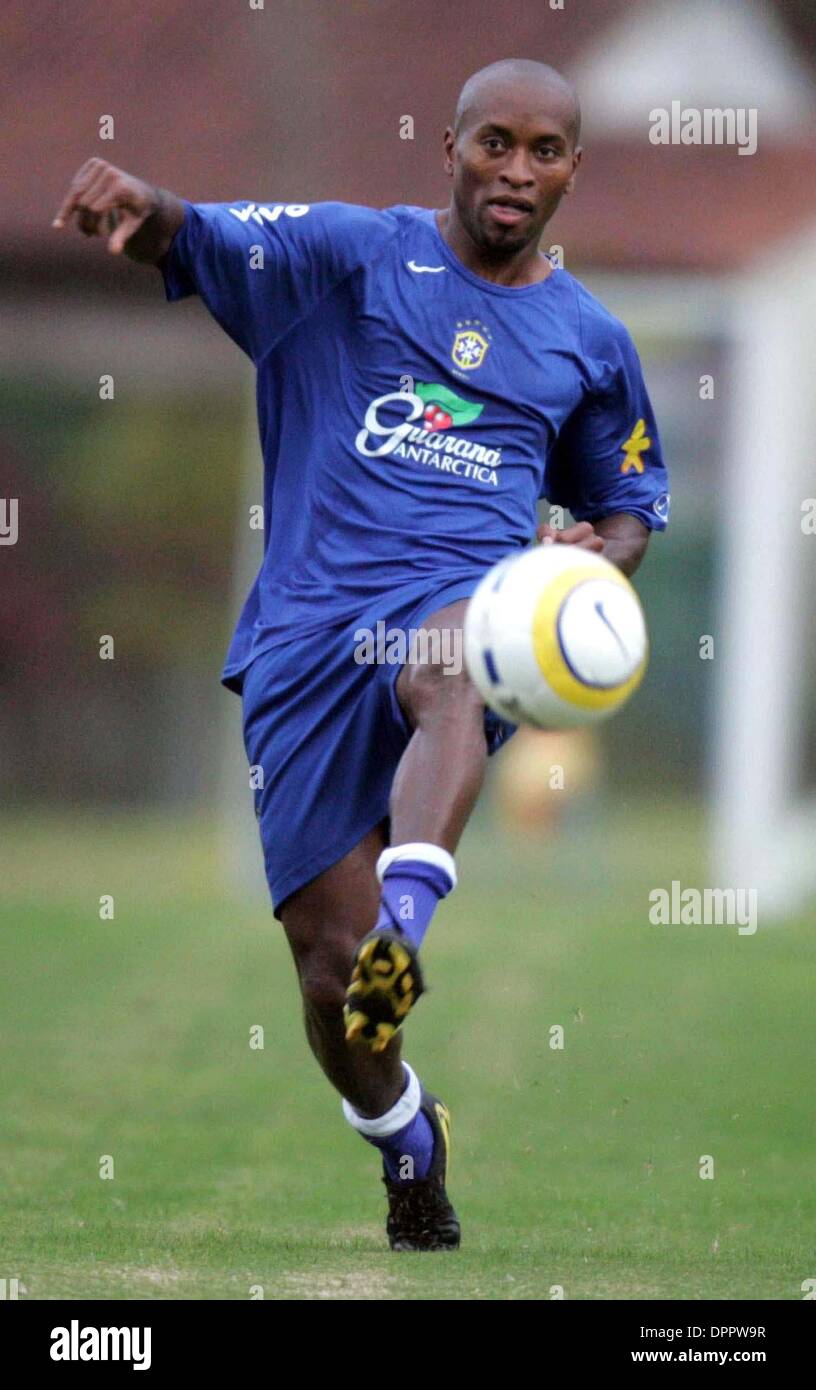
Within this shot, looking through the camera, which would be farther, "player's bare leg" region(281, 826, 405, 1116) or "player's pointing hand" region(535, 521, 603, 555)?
"player's bare leg" region(281, 826, 405, 1116)

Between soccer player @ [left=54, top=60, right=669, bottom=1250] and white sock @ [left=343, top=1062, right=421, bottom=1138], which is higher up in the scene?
soccer player @ [left=54, top=60, right=669, bottom=1250]

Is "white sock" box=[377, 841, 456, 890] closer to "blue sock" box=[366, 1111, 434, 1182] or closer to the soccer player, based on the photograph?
the soccer player

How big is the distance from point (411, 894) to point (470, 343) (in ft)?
5.38

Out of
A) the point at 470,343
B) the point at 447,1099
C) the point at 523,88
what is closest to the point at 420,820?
the point at 470,343

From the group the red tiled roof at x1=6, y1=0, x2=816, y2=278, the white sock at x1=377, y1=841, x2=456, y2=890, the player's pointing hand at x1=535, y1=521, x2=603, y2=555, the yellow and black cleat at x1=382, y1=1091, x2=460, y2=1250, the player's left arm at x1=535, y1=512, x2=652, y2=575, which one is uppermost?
the red tiled roof at x1=6, y1=0, x2=816, y2=278

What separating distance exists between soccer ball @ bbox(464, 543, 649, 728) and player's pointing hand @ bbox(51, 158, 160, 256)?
125cm

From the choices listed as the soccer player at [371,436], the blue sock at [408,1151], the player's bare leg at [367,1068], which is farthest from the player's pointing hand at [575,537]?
the blue sock at [408,1151]

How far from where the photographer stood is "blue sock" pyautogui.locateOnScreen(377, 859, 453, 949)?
4922 mm

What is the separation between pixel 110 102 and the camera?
61.9 ft

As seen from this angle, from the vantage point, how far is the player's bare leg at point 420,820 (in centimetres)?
482

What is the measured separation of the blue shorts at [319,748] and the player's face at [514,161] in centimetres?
105

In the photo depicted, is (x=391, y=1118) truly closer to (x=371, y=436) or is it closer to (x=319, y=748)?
(x=319, y=748)

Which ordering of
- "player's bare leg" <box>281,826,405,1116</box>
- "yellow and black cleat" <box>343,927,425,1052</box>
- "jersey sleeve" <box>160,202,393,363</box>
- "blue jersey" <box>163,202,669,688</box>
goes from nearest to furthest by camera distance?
"yellow and black cleat" <box>343,927,425,1052</box> < "jersey sleeve" <box>160,202,393,363</box> < "blue jersey" <box>163,202,669,688</box> < "player's bare leg" <box>281,826,405,1116</box>

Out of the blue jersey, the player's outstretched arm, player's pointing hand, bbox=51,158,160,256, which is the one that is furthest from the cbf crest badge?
player's pointing hand, bbox=51,158,160,256
